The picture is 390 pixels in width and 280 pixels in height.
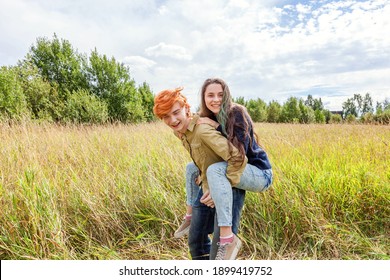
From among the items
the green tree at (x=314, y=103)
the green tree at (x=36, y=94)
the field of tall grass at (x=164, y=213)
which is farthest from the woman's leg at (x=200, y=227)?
the green tree at (x=314, y=103)

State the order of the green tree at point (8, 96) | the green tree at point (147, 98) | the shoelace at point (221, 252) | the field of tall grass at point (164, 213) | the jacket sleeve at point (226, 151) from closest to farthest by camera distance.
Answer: the jacket sleeve at point (226, 151)
the shoelace at point (221, 252)
the field of tall grass at point (164, 213)
the green tree at point (8, 96)
the green tree at point (147, 98)

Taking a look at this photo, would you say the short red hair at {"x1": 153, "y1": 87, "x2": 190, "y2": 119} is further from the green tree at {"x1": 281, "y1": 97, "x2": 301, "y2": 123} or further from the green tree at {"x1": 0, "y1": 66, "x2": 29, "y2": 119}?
the green tree at {"x1": 281, "y1": 97, "x2": 301, "y2": 123}

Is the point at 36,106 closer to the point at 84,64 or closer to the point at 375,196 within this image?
the point at 84,64

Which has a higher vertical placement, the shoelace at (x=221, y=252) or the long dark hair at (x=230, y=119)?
the long dark hair at (x=230, y=119)

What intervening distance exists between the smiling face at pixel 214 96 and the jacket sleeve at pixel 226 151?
162 millimetres

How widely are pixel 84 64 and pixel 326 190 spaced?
2153 centimetres

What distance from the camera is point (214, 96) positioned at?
168 cm

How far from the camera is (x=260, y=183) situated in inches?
67.0

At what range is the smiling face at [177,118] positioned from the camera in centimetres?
169

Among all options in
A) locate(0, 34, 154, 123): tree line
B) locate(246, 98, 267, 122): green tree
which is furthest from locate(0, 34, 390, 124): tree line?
locate(246, 98, 267, 122): green tree

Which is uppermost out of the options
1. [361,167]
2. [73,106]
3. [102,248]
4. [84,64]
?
[84,64]

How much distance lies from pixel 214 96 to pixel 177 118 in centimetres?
28

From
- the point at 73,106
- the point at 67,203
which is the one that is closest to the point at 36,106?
the point at 73,106

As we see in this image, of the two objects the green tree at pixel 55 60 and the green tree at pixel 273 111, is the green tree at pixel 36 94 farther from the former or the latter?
the green tree at pixel 273 111
